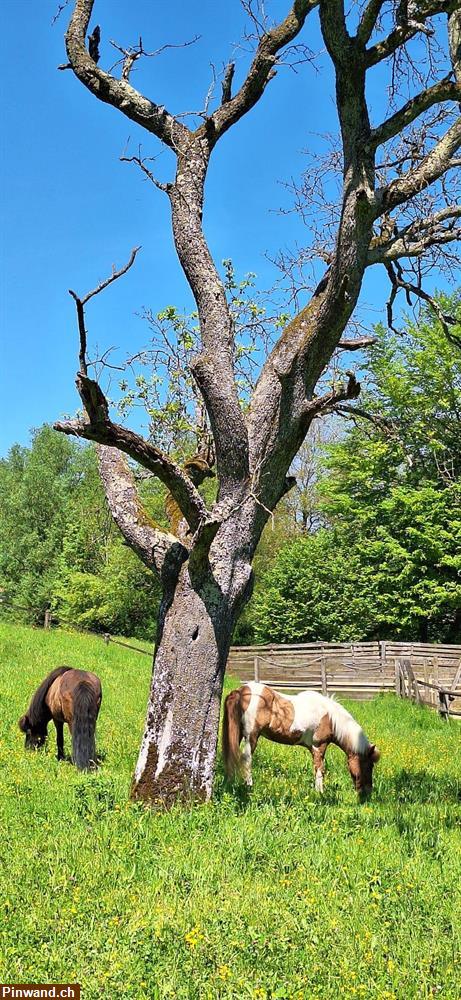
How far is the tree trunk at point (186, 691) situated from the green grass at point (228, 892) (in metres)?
0.30

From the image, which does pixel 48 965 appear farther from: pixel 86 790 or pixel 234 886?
pixel 86 790

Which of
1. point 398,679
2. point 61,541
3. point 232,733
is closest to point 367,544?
point 398,679

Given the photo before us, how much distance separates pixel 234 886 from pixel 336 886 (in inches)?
31.0

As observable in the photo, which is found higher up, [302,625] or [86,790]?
[302,625]

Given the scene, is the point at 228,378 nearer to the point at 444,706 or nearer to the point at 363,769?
the point at 363,769

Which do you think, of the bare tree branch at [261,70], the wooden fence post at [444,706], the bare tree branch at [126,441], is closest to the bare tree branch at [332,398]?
the bare tree branch at [126,441]

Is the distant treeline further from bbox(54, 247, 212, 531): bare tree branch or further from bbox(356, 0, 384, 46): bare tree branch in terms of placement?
bbox(54, 247, 212, 531): bare tree branch

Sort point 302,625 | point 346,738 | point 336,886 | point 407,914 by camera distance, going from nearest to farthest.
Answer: point 407,914 → point 336,886 → point 346,738 → point 302,625

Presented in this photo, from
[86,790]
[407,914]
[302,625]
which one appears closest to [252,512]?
[86,790]

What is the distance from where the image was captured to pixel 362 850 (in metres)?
6.46

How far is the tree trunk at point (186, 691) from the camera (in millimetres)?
7148

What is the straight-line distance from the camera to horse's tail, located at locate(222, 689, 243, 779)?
31.3ft

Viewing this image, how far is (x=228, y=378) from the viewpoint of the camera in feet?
25.4

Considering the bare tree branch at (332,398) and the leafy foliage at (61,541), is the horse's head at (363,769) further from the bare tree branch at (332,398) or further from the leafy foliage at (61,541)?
the leafy foliage at (61,541)
